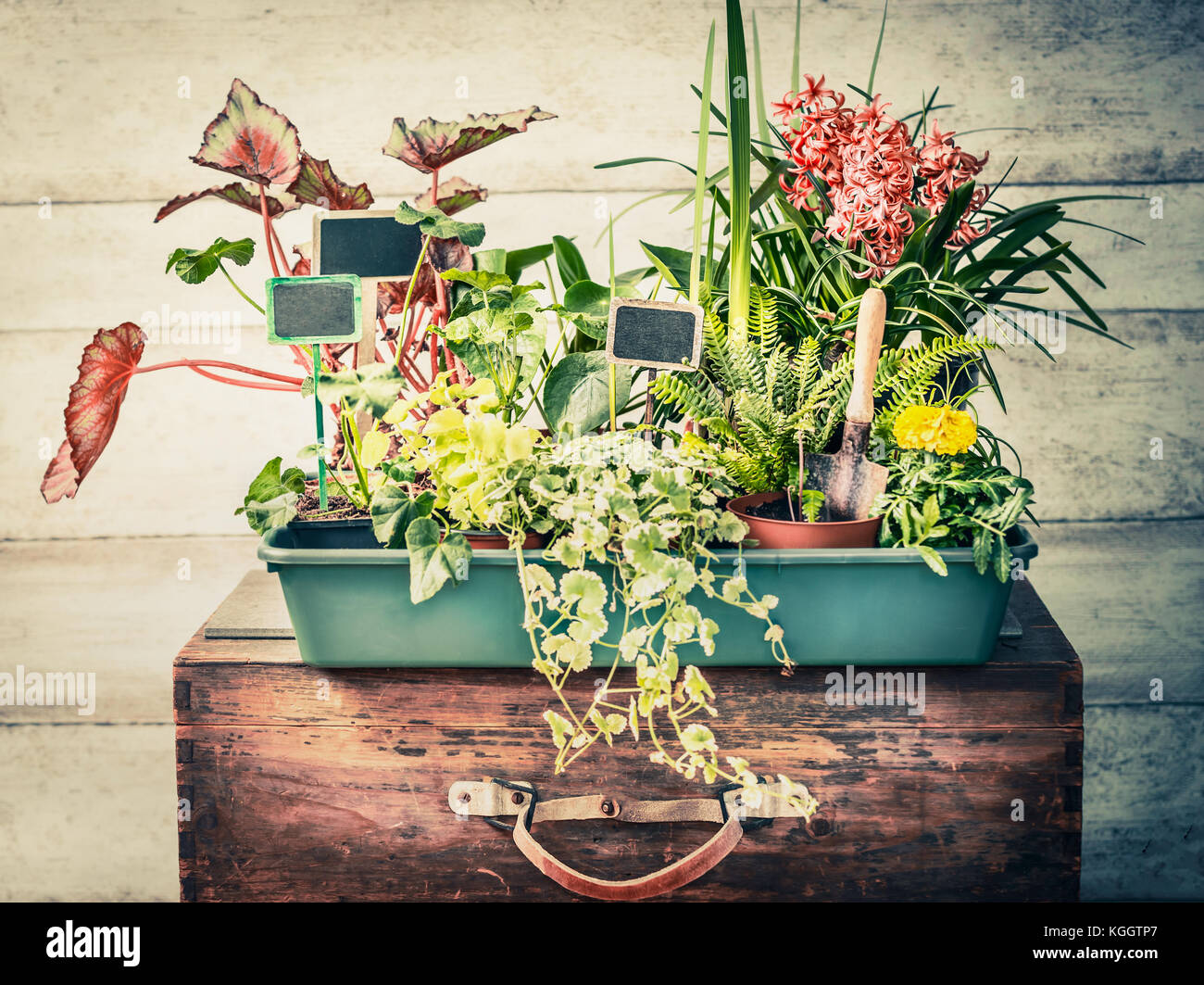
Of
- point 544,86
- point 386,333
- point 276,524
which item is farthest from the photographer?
point 544,86

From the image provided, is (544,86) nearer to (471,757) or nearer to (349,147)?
(349,147)

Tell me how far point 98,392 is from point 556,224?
A: 2.64 feet

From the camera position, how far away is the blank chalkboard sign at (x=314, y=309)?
78cm

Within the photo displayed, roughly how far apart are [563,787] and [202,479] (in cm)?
→ 99

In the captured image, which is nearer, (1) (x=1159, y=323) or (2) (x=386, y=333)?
(2) (x=386, y=333)

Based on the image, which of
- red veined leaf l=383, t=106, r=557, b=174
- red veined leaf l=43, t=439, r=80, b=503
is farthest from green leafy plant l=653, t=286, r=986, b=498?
red veined leaf l=43, t=439, r=80, b=503

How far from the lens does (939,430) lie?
72 cm

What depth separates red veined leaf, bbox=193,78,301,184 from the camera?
2.80ft

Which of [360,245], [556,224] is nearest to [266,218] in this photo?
[360,245]

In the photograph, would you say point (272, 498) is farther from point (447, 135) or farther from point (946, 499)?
point (946, 499)

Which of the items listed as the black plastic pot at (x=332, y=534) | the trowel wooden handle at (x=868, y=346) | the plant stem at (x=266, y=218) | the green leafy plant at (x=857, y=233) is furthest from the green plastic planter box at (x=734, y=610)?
the plant stem at (x=266, y=218)

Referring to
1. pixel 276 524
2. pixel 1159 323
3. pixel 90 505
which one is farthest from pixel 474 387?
pixel 1159 323

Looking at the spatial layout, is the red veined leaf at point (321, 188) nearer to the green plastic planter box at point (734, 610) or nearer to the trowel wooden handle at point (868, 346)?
the green plastic planter box at point (734, 610)
